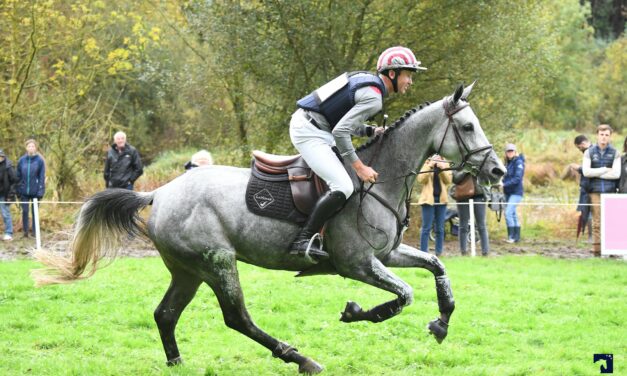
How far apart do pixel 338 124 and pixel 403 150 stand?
0.75 meters

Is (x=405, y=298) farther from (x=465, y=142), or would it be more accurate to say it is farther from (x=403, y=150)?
(x=465, y=142)

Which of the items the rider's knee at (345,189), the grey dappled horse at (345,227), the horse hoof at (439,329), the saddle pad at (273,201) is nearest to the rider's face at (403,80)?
the grey dappled horse at (345,227)

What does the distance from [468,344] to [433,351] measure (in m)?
0.61

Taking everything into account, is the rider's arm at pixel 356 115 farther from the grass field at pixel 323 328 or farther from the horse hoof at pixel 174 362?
the horse hoof at pixel 174 362

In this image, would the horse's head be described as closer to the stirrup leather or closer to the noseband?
the noseband

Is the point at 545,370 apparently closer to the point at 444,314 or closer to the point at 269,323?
the point at 444,314

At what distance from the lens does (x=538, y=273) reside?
1244cm

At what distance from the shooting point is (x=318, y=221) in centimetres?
656

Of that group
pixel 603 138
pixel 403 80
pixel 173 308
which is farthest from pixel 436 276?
pixel 603 138

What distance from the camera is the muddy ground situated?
1472cm

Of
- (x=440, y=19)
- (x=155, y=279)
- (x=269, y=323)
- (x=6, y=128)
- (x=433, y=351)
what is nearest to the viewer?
(x=433, y=351)

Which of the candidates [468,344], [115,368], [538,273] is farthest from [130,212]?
[538,273]

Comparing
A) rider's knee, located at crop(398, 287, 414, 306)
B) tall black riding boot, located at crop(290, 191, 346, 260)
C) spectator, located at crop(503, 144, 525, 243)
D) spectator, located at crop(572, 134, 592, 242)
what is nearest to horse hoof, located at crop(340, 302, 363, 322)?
rider's knee, located at crop(398, 287, 414, 306)

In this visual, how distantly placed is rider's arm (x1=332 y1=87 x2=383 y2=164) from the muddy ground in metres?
8.47
